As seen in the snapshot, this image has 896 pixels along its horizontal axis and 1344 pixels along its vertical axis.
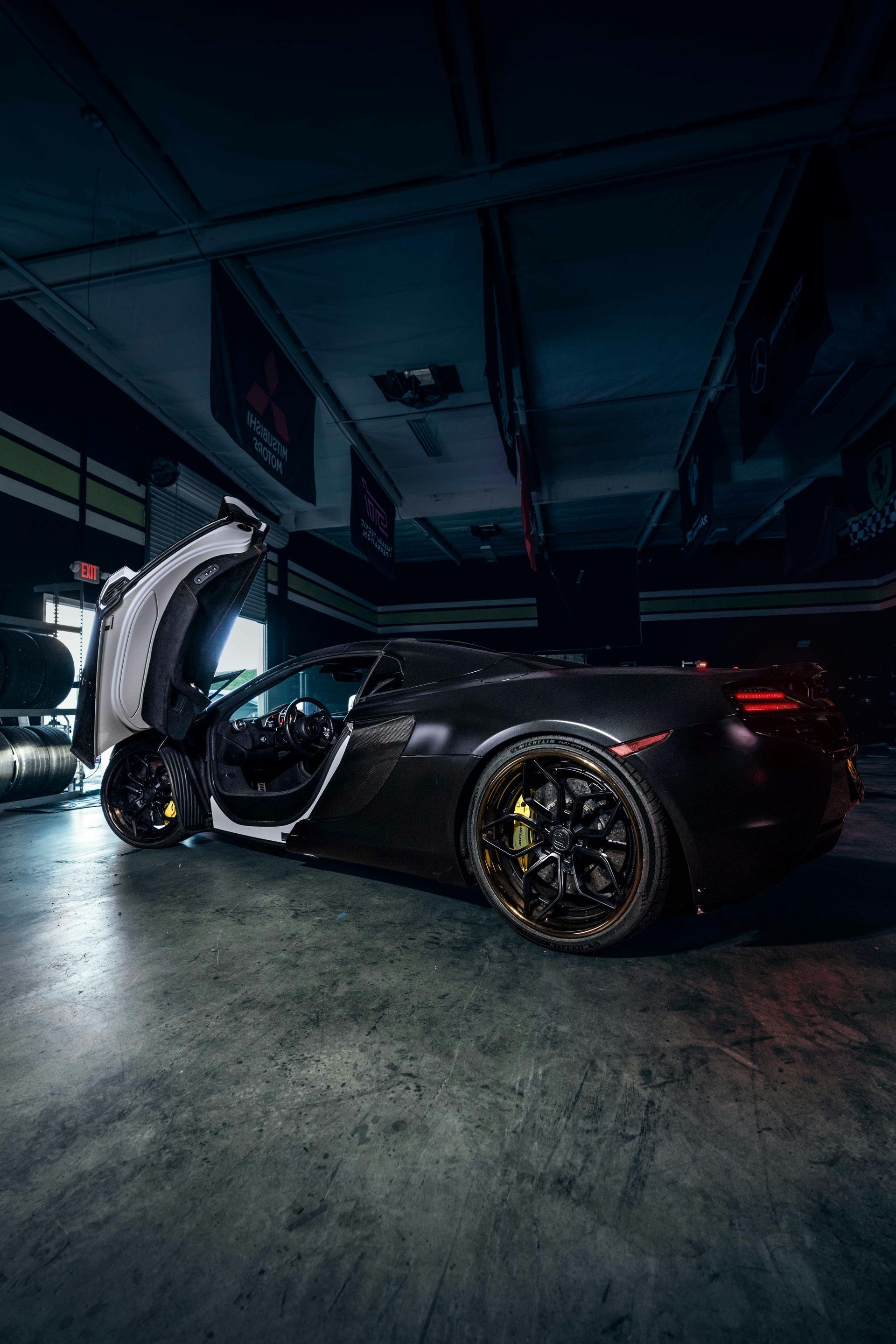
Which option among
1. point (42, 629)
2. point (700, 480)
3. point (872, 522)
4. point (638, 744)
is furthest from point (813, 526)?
point (42, 629)

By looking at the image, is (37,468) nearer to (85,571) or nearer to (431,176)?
(85,571)

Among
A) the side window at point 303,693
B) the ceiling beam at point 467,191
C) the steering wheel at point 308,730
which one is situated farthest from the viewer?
the side window at point 303,693

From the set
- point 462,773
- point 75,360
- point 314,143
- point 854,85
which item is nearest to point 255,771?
point 462,773

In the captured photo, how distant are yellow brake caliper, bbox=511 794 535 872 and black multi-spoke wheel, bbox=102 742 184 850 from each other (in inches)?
83.5

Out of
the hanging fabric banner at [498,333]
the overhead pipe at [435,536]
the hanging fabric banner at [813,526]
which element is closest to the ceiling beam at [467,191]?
the hanging fabric banner at [498,333]

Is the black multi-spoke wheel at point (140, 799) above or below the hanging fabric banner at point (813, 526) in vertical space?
below

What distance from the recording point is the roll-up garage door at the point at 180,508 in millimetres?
7402

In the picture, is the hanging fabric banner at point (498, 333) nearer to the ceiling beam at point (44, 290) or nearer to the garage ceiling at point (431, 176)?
the garage ceiling at point (431, 176)

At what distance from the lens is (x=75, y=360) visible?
6.31m

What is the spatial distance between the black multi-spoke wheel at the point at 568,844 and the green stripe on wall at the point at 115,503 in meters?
6.54

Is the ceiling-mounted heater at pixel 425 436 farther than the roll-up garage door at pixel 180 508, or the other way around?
the ceiling-mounted heater at pixel 425 436

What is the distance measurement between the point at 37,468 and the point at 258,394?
280 cm

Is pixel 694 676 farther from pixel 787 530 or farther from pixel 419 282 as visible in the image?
pixel 787 530

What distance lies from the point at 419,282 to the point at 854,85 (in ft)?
10.6
